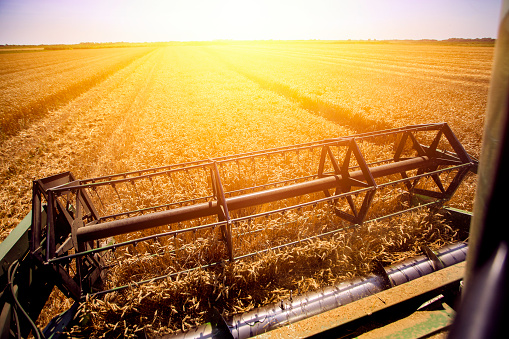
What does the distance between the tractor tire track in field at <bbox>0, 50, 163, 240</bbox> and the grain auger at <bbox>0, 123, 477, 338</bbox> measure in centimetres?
204

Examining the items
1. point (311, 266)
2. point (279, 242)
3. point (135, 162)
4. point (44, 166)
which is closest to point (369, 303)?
point (311, 266)

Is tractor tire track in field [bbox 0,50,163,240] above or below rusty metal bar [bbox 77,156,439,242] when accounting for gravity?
below

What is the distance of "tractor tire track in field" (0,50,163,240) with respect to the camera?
5753 mm

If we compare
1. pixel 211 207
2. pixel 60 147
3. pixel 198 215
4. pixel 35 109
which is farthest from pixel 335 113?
pixel 35 109

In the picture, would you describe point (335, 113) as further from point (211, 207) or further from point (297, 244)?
point (211, 207)

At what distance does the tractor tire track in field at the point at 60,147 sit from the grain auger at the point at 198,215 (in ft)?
6.68

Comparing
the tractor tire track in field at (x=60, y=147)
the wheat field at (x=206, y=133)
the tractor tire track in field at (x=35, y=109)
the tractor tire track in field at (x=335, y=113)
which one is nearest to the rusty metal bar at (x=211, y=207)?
the wheat field at (x=206, y=133)

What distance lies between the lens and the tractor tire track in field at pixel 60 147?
5753 millimetres

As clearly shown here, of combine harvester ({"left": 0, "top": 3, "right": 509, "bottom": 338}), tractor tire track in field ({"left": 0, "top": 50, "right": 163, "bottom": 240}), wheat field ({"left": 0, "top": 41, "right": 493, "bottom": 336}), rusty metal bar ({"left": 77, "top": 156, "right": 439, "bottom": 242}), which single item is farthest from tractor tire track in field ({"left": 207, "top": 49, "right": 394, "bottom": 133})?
tractor tire track in field ({"left": 0, "top": 50, "right": 163, "bottom": 240})

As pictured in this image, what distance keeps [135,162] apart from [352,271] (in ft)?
18.6

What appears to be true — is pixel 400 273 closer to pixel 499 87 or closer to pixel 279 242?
pixel 279 242

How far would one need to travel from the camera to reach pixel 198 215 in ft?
10.8

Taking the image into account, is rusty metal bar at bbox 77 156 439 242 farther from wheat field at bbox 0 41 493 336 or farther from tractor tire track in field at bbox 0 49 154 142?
tractor tire track in field at bbox 0 49 154 142

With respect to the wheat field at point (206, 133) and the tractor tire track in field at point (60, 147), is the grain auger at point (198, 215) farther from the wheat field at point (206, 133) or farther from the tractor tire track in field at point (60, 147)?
the tractor tire track in field at point (60, 147)
